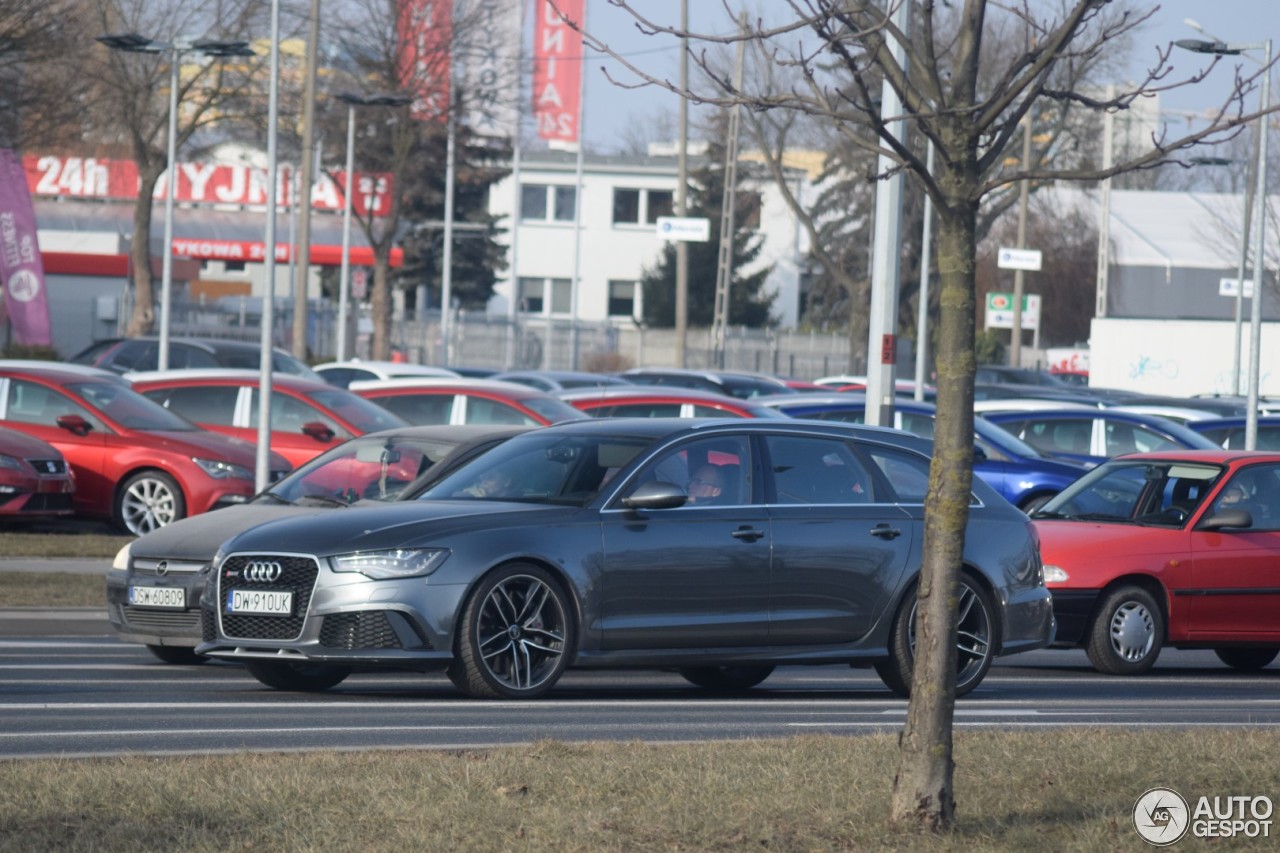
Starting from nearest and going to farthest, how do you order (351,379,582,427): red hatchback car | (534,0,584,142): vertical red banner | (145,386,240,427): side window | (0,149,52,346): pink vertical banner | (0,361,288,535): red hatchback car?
(0,361,288,535): red hatchback car → (351,379,582,427): red hatchback car → (145,386,240,427): side window → (0,149,52,346): pink vertical banner → (534,0,584,142): vertical red banner

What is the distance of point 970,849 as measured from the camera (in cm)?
608

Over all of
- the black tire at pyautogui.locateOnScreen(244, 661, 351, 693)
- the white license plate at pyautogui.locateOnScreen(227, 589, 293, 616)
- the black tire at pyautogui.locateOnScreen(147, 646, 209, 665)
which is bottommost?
the black tire at pyautogui.locateOnScreen(147, 646, 209, 665)

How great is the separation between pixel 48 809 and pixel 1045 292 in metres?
85.1

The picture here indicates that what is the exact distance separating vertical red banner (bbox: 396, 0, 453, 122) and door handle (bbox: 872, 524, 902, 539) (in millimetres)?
40137

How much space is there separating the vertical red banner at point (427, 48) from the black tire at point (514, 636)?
40929 millimetres

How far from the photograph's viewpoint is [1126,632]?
1365 centimetres

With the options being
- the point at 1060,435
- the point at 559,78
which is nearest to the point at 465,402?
the point at 1060,435

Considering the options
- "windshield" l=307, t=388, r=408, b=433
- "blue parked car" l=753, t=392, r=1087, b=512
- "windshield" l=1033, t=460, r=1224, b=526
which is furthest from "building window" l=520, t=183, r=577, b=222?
"windshield" l=1033, t=460, r=1224, b=526

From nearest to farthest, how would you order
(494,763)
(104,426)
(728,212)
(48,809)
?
(48,809) < (494,763) < (104,426) < (728,212)

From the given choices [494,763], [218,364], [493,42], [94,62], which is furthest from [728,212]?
[494,763]

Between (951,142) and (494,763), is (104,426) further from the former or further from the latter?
(951,142)

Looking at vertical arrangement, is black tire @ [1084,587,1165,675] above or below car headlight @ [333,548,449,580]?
below

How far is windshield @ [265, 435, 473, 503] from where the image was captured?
43.6 ft
